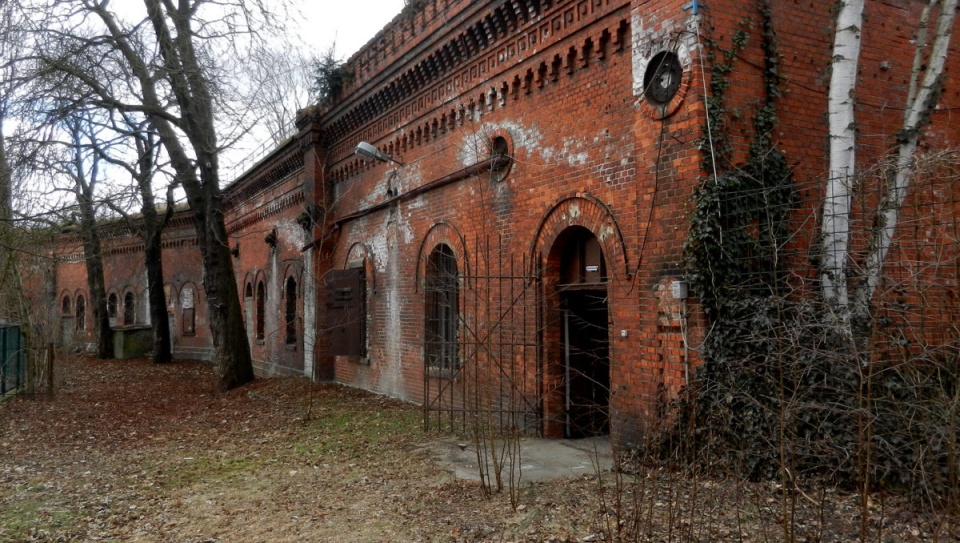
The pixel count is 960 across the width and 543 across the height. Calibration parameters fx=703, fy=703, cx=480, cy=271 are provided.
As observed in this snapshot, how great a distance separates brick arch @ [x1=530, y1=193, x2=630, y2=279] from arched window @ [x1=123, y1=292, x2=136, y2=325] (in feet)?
94.4

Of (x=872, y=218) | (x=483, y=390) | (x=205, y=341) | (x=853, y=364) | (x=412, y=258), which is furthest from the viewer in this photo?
(x=205, y=341)

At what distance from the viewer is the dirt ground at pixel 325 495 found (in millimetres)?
5059

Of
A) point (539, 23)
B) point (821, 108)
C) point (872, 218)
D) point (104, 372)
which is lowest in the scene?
point (104, 372)

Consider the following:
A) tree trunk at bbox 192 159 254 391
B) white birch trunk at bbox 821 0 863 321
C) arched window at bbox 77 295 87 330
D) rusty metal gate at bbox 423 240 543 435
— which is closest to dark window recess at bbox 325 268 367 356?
tree trunk at bbox 192 159 254 391

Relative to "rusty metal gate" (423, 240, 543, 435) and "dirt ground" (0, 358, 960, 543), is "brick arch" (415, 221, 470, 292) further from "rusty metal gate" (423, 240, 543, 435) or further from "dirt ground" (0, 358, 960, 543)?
"dirt ground" (0, 358, 960, 543)

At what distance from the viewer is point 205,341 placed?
88.1 feet

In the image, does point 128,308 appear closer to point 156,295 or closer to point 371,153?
point 156,295

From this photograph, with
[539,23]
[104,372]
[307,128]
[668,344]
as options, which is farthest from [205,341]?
[668,344]

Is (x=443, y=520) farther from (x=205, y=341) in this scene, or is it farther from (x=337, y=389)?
(x=205, y=341)

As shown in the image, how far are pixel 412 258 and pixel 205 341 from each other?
17.3 m

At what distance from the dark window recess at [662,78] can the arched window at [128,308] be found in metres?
30.9

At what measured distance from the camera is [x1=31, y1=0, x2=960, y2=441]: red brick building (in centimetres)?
709

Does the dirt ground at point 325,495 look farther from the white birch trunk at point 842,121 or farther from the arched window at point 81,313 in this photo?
the arched window at point 81,313

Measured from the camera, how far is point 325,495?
23.0 ft
